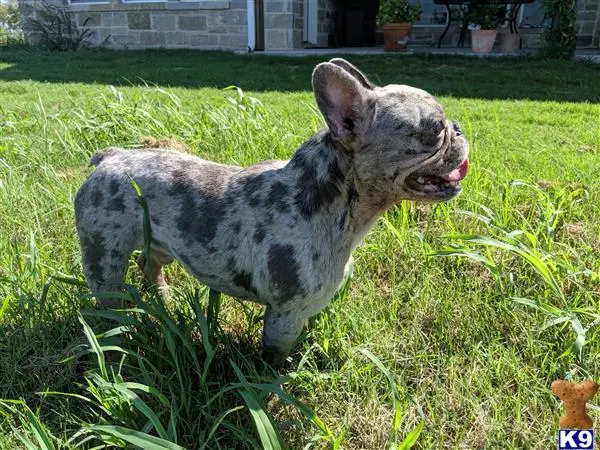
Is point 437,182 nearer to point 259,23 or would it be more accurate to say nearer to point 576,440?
point 576,440

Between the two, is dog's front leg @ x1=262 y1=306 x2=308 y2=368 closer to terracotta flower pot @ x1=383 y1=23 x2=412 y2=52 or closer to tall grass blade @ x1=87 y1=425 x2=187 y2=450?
tall grass blade @ x1=87 y1=425 x2=187 y2=450

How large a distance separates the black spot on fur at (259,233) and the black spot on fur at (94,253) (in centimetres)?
75

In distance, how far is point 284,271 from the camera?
7.05 feet

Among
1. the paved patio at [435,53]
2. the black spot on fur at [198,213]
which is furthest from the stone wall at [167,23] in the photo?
the black spot on fur at [198,213]

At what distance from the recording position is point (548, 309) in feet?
8.23

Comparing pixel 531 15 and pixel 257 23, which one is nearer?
pixel 257 23

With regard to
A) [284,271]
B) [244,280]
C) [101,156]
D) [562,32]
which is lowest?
[244,280]

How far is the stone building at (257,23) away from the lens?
1234 cm

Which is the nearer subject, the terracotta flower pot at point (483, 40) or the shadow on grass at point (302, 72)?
the shadow on grass at point (302, 72)

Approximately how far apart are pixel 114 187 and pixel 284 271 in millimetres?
923

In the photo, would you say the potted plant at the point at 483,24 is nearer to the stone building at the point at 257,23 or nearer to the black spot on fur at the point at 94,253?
the stone building at the point at 257,23

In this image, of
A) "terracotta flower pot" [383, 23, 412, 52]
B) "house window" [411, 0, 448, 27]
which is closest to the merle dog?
"terracotta flower pot" [383, 23, 412, 52]

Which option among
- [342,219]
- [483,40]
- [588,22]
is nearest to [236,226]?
[342,219]

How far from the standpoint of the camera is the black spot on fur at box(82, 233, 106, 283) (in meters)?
2.43
